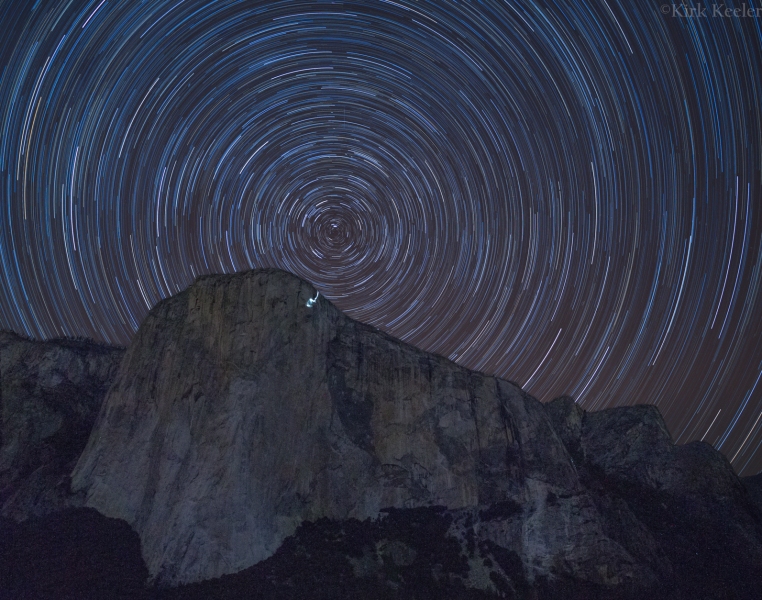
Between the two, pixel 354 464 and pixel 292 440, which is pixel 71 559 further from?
pixel 354 464

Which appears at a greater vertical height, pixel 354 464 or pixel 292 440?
pixel 292 440

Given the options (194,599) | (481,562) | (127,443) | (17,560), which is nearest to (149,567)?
(194,599)

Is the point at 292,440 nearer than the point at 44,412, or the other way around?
the point at 292,440

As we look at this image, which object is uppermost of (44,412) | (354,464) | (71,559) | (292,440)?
(292,440)

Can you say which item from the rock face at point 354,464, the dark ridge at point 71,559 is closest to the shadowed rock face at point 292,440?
the rock face at point 354,464

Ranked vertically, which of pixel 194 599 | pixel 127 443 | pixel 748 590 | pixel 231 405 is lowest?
pixel 194 599

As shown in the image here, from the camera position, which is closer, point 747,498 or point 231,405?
point 231,405

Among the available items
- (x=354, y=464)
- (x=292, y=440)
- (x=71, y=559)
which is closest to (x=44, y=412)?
A: (x=71, y=559)

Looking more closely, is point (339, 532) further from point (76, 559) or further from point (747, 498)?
point (747, 498)
